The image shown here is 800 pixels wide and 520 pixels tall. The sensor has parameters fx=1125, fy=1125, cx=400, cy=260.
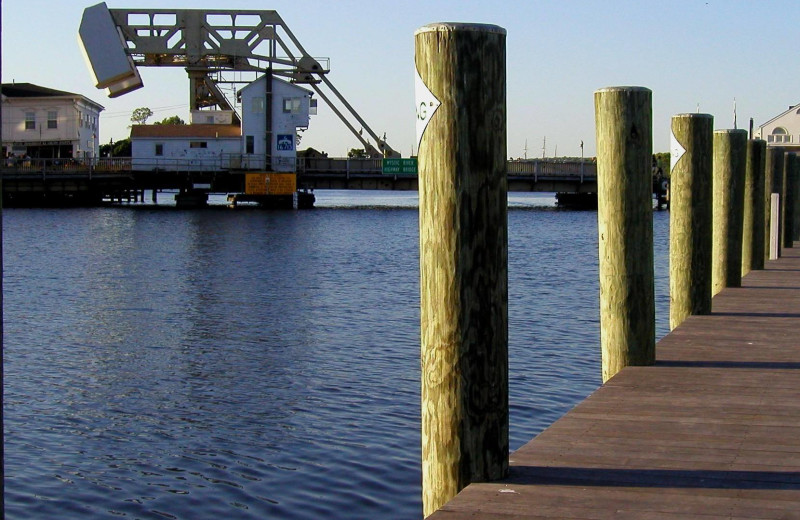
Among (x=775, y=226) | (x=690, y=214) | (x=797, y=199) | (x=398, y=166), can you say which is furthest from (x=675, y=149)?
(x=398, y=166)

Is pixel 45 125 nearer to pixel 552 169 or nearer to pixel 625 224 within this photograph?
pixel 552 169

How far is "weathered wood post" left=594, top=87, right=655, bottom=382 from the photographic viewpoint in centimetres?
780

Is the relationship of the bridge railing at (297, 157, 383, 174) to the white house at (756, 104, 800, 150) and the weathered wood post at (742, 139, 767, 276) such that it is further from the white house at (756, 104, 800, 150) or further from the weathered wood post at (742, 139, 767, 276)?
the weathered wood post at (742, 139, 767, 276)

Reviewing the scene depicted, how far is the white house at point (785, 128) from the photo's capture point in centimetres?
9725

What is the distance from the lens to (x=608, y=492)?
16.1 feet

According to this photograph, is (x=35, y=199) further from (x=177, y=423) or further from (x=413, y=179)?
(x=177, y=423)

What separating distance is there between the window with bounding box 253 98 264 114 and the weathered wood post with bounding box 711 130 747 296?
5981cm

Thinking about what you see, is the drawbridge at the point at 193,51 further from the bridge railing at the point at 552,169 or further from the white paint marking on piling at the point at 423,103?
the white paint marking on piling at the point at 423,103

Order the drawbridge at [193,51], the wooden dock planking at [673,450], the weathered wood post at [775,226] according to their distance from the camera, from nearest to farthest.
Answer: the wooden dock planking at [673,450] → the weathered wood post at [775,226] → the drawbridge at [193,51]

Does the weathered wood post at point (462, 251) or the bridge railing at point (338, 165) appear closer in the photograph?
the weathered wood post at point (462, 251)

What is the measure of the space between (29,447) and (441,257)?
700 cm

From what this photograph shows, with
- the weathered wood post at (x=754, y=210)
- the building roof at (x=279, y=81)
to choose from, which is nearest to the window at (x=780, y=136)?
the building roof at (x=279, y=81)

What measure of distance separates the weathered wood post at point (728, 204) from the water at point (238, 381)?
6.68 feet

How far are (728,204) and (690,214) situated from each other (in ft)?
10.1
